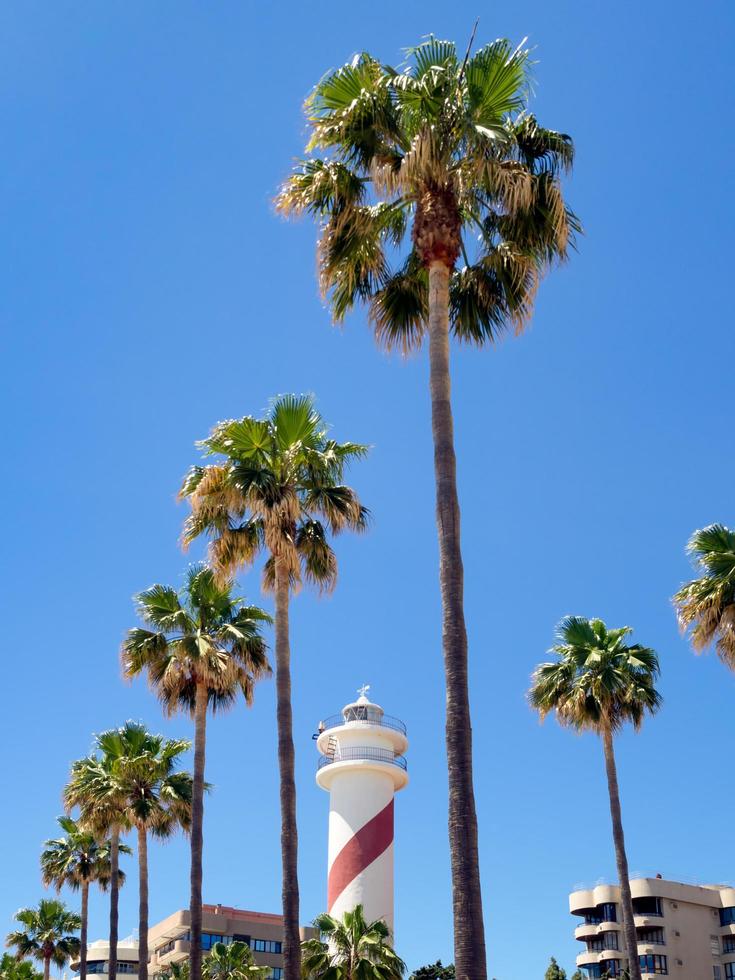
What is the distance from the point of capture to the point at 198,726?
30.4 metres

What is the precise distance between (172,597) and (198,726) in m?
3.88

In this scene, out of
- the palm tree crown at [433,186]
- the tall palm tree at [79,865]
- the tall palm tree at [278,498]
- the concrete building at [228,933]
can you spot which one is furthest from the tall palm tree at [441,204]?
the concrete building at [228,933]

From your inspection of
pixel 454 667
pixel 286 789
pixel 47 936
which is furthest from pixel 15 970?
pixel 454 667

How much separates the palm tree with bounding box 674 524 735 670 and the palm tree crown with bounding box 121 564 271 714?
11693 mm

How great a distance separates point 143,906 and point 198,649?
8789mm

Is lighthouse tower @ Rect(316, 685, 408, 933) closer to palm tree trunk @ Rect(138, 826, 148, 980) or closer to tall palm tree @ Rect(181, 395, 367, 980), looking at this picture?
palm tree trunk @ Rect(138, 826, 148, 980)

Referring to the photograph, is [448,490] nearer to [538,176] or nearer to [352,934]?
[538,176]

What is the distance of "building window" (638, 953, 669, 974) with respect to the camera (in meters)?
66.4

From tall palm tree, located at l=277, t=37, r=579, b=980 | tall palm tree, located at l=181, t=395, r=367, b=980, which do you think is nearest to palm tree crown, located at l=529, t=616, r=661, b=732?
tall palm tree, located at l=181, t=395, r=367, b=980

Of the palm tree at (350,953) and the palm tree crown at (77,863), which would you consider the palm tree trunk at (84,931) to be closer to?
the palm tree crown at (77,863)

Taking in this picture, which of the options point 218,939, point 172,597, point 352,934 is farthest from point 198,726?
point 218,939

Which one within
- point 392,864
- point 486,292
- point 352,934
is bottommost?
point 352,934

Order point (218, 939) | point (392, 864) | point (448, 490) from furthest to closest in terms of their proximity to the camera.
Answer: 1. point (218, 939)
2. point (392, 864)
3. point (448, 490)

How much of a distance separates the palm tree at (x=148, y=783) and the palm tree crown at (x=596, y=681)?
→ 39.8 ft
